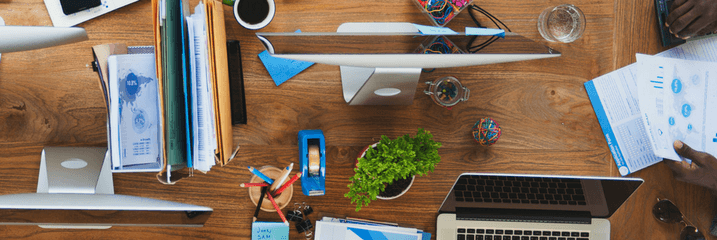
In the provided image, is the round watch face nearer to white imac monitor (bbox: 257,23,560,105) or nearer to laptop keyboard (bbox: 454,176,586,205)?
white imac monitor (bbox: 257,23,560,105)

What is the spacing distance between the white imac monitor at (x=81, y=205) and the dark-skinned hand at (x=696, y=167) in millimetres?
1184

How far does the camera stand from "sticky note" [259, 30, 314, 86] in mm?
1062

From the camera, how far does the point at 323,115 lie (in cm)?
110

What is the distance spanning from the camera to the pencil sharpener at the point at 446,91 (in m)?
1.10

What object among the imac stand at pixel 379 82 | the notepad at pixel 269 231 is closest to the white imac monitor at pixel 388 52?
the imac stand at pixel 379 82

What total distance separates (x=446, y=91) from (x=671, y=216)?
0.72m

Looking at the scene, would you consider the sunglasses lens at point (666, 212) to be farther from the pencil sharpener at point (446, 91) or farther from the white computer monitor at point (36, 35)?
the white computer monitor at point (36, 35)

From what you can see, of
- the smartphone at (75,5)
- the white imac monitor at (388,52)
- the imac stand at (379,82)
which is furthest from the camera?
the smartphone at (75,5)

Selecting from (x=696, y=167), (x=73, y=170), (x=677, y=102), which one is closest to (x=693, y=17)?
(x=677, y=102)

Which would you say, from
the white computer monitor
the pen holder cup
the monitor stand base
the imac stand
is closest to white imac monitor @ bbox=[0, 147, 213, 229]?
the monitor stand base

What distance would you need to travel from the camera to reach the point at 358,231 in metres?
1.10

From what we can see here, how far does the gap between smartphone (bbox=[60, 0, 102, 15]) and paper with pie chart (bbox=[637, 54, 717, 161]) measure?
1.38 metres

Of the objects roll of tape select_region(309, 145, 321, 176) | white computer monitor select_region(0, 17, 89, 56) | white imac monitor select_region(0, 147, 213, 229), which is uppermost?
white computer monitor select_region(0, 17, 89, 56)

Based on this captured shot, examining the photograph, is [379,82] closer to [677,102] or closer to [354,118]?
[354,118]
